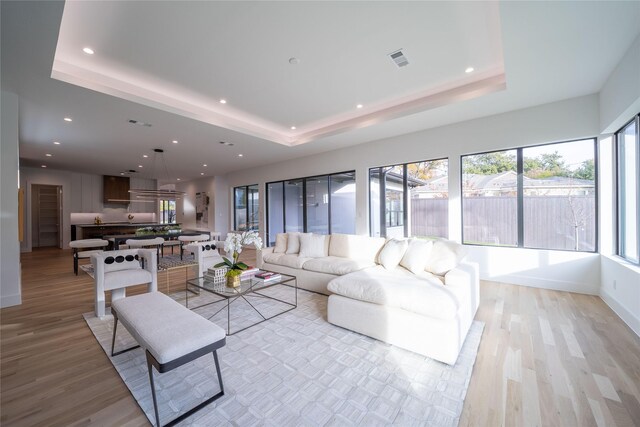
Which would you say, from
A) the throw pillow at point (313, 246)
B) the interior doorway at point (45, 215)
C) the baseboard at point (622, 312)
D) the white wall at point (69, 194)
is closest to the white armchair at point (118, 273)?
the throw pillow at point (313, 246)

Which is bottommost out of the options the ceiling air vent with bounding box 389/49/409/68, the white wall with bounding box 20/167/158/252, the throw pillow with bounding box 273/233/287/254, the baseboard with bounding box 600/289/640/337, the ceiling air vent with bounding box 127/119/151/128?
the baseboard with bounding box 600/289/640/337

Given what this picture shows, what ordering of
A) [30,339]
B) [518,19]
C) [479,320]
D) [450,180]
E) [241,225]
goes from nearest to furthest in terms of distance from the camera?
[518,19] → [30,339] → [479,320] → [450,180] → [241,225]

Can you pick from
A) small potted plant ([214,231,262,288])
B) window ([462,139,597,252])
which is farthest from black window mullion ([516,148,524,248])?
small potted plant ([214,231,262,288])

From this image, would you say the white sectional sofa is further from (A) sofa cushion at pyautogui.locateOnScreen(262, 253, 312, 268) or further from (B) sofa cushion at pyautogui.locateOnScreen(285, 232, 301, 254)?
(B) sofa cushion at pyautogui.locateOnScreen(285, 232, 301, 254)

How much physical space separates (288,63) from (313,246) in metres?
2.79

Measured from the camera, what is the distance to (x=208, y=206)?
1046cm

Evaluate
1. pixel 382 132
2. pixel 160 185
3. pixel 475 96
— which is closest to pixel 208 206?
pixel 160 185

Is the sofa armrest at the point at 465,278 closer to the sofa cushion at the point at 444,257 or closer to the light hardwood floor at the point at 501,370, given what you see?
the sofa cushion at the point at 444,257

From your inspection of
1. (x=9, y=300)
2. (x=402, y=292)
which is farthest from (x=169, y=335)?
(x=9, y=300)

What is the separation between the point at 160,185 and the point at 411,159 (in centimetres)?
1205

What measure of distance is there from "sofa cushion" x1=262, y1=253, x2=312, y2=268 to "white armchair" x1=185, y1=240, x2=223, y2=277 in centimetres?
83

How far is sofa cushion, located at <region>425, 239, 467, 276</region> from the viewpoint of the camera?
3.03 m

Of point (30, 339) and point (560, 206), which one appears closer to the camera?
point (30, 339)

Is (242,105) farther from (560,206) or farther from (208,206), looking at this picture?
(208,206)
